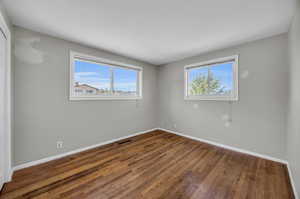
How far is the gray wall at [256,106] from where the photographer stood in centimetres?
218

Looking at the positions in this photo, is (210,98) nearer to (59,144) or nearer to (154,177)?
(154,177)

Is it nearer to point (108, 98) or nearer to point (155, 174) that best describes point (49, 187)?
point (155, 174)

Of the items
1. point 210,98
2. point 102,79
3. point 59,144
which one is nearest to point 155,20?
point 102,79

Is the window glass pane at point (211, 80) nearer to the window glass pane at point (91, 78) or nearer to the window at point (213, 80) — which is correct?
the window at point (213, 80)

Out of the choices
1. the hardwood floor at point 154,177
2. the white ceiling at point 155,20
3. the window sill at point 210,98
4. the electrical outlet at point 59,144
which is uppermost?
the white ceiling at point 155,20

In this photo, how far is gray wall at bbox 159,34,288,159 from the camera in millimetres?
2184

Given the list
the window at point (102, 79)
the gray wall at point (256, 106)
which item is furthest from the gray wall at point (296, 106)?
the window at point (102, 79)

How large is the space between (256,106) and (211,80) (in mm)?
1152

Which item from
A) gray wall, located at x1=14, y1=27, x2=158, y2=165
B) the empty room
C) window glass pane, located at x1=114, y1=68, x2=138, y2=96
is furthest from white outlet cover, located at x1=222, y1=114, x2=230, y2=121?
gray wall, located at x1=14, y1=27, x2=158, y2=165

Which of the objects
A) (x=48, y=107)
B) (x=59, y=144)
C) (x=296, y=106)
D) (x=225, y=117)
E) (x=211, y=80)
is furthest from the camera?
(x=211, y=80)

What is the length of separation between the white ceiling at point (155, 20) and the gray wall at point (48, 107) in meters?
0.32

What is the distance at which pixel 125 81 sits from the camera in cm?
356

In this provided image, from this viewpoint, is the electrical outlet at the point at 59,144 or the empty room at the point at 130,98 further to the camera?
the electrical outlet at the point at 59,144

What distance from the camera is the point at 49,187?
62.0 inches
